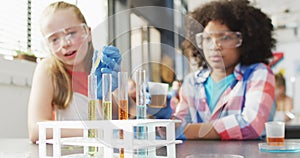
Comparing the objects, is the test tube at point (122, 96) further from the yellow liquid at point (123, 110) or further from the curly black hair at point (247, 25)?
the curly black hair at point (247, 25)

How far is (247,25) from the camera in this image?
5.96 ft

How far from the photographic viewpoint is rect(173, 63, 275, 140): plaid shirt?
1.12 meters

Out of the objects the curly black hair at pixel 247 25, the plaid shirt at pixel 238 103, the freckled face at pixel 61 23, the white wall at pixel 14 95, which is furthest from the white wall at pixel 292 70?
the freckled face at pixel 61 23

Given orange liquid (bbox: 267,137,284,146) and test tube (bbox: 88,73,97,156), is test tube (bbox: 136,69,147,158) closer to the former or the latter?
test tube (bbox: 88,73,97,156)

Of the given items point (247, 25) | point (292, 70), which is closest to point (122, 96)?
point (247, 25)

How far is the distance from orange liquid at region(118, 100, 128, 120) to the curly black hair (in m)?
1.16

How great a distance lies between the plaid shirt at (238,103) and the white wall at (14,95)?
3.33 ft

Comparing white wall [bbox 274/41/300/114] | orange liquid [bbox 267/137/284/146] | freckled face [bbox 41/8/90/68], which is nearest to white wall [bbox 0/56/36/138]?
freckled face [bbox 41/8/90/68]

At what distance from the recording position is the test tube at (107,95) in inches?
26.7

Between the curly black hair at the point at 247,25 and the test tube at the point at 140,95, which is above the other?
the curly black hair at the point at 247,25

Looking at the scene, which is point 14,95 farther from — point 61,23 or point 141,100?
point 141,100

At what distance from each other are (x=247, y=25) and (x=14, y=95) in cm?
129

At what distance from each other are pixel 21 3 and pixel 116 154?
1.63 meters

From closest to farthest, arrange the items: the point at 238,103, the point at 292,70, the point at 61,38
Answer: the point at 61,38 → the point at 238,103 → the point at 292,70
